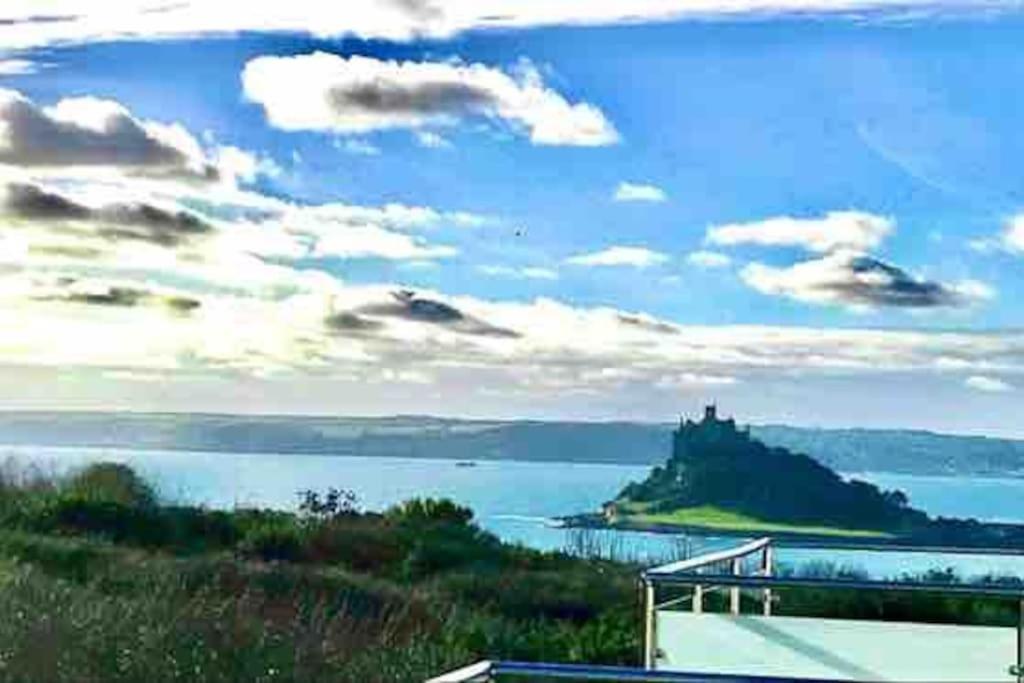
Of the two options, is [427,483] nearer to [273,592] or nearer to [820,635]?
[273,592]

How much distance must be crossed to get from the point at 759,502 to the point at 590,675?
6029 mm

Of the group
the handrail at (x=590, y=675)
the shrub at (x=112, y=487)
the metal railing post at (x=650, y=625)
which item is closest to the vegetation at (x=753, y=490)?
the shrub at (x=112, y=487)

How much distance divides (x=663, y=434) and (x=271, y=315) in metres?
1.92

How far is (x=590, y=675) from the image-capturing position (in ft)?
12.6

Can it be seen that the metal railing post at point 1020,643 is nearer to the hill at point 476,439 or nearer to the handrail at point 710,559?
the handrail at point 710,559

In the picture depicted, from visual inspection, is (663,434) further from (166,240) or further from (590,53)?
(166,240)

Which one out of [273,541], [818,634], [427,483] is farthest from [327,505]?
[818,634]

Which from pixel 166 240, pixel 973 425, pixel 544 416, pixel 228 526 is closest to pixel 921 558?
pixel 973 425

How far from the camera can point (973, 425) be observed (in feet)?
30.0

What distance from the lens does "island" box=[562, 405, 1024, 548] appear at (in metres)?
9.33

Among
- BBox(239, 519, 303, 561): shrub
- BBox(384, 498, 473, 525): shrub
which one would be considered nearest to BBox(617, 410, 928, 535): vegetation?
BBox(384, 498, 473, 525): shrub

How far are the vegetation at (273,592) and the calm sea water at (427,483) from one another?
0.08 metres

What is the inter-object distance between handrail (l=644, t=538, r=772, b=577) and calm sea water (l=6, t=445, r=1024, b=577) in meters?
3.02

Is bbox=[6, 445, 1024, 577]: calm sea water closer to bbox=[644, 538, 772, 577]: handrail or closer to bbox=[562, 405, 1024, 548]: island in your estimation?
bbox=[562, 405, 1024, 548]: island
